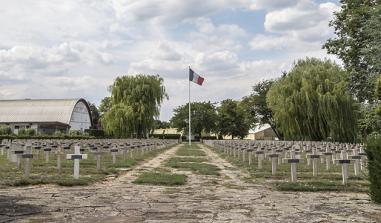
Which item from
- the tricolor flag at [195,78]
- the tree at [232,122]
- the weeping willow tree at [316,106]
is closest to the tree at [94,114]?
the tree at [232,122]

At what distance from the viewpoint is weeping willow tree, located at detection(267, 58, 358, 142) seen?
1314 inches

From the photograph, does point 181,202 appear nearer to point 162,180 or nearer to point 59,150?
point 162,180

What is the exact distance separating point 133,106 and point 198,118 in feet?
104

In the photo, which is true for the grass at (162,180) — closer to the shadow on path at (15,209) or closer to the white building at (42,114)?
the shadow on path at (15,209)

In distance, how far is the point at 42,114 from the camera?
78.7 m

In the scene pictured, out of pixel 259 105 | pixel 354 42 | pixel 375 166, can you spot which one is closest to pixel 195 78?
pixel 354 42

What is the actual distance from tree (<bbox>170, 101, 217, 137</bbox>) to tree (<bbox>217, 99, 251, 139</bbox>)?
1410mm

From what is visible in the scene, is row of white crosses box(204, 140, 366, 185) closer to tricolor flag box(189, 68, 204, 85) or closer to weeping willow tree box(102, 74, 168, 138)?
tricolor flag box(189, 68, 204, 85)

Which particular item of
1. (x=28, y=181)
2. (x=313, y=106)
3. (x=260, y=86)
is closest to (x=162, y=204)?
(x=28, y=181)

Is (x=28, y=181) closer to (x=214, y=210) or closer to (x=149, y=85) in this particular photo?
(x=214, y=210)

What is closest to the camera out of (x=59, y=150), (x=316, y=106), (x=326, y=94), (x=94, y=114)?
(x=59, y=150)

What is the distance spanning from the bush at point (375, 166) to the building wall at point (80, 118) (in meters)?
75.1

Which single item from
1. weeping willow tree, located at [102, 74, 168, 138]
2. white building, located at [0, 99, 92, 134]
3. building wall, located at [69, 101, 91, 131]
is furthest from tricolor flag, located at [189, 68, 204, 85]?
building wall, located at [69, 101, 91, 131]

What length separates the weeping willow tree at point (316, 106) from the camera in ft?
109
